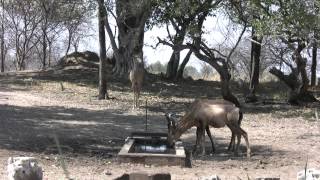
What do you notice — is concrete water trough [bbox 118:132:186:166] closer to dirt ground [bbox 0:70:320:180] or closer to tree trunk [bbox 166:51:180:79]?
dirt ground [bbox 0:70:320:180]

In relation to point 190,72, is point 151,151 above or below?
below

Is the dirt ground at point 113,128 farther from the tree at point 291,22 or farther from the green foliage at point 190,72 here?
the green foliage at point 190,72

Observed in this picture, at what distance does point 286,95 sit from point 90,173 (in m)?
18.2

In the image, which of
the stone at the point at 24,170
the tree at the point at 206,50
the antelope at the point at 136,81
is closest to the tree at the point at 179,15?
the tree at the point at 206,50

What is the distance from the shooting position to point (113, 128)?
15.9 metres

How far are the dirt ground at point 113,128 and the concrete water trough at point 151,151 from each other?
176mm

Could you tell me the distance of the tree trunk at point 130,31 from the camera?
23.0 m

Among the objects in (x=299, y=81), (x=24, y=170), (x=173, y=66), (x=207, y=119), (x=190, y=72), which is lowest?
(x=24, y=170)

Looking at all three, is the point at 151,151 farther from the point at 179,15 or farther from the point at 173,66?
the point at 173,66

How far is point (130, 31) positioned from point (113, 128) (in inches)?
407

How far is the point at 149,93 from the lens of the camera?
2514 centimetres

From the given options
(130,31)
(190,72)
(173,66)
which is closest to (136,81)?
(130,31)

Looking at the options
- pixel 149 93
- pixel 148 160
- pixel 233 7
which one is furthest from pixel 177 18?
pixel 148 160

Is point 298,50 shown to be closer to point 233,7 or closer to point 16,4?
point 233,7
